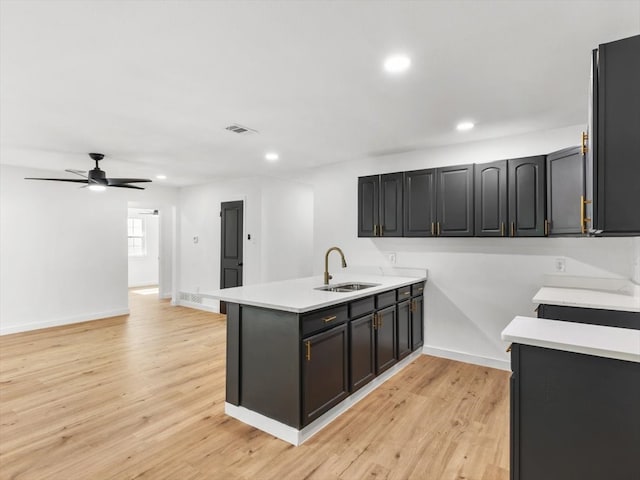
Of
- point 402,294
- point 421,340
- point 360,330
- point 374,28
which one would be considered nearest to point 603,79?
point 374,28

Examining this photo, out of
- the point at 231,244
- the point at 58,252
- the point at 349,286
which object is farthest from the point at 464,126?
the point at 58,252

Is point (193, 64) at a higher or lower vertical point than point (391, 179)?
higher

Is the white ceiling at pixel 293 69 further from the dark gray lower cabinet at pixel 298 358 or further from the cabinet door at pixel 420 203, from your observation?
the dark gray lower cabinet at pixel 298 358

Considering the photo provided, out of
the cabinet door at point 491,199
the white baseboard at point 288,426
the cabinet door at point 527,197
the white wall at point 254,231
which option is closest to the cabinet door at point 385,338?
the white baseboard at point 288,426

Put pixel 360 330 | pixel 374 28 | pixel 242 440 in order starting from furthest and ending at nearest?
pixel 360 330 → pixel 242 440 → pixel 374 28

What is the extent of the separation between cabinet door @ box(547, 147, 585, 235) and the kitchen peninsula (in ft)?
5.26

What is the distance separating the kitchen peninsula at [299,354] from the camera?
7.84 ft

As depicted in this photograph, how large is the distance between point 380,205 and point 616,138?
2913mm

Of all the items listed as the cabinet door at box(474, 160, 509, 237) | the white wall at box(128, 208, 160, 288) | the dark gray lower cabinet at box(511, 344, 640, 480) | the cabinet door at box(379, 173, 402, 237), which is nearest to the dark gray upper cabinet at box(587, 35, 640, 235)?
the dark gray lower cabinet at box(511, 344, 640, 480)

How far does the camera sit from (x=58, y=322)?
5637 millimetres

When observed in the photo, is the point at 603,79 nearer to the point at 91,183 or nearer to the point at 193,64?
the point at 193,64

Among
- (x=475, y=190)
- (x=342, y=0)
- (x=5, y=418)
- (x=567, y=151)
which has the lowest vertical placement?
(x=5, y=418)

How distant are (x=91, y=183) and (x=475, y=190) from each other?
4.53 meters

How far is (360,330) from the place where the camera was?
2949 mm
